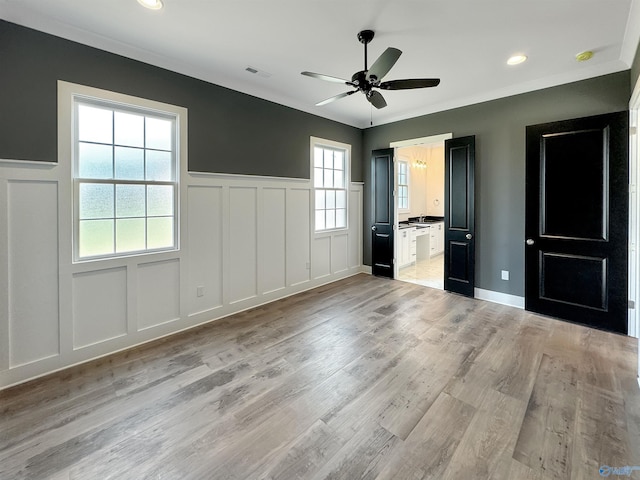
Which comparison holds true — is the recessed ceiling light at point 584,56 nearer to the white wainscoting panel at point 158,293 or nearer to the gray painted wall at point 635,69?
the gray painted wall at point 635,69

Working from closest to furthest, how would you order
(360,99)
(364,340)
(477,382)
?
(477,382) → (364,340) → (360,99)

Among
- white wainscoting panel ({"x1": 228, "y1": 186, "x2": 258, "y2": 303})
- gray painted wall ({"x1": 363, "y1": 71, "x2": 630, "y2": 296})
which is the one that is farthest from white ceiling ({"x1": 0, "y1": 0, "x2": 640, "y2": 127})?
white wainscoting panel ({"x1": 228, "y1": 186, "x2": 258, "y2": 303})

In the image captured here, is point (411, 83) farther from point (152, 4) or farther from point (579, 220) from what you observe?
point (579, 220)

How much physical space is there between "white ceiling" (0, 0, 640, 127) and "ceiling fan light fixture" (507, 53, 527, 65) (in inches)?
3.9

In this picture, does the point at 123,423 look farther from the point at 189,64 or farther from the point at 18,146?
the point at 189,64

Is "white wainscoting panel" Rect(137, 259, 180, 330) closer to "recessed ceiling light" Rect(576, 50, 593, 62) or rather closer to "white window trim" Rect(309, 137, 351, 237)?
"white window trim" Rect(309, 137, 351, 237)

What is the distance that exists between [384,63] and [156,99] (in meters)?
2.32

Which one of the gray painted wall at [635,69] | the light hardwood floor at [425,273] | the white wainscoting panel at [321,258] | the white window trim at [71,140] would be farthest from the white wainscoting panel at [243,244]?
the gray painted wall at [635,69]

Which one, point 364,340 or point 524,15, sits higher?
point 524,15

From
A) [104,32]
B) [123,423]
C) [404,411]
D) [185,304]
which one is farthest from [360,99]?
[123,423]

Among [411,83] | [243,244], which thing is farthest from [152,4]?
[243,244]

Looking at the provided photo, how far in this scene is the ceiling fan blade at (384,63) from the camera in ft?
7.22

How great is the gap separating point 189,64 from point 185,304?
266cm

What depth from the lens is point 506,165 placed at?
4.03 meters
